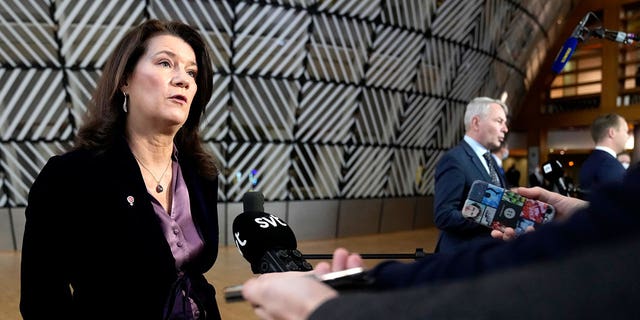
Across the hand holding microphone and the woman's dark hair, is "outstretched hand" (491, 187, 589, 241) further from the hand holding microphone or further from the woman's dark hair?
the woman's dark hair

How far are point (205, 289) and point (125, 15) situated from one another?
31.1 feet

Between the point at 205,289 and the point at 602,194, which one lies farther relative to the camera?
the point at 205,289

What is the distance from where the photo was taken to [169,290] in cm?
168

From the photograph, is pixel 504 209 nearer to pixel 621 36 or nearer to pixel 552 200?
pixel 552 200

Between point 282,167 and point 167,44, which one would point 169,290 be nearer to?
point 167,44

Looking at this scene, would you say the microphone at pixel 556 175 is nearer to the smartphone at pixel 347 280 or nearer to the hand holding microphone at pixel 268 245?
the hand holding microphone at pixel 268 245

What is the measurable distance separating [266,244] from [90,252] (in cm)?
65

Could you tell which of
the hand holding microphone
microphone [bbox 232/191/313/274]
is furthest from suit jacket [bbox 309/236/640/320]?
microphone [bbox 232/191/313/274]

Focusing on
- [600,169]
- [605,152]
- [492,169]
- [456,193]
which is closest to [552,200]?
[456,193]

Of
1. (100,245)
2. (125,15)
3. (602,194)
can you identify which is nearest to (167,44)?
(100,245)

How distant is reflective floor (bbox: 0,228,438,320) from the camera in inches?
228

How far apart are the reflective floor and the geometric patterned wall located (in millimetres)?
1158

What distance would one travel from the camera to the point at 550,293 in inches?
19.1

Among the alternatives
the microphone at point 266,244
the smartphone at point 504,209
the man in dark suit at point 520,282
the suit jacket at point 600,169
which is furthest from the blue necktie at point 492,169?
the man in dark suit at point 520,282
